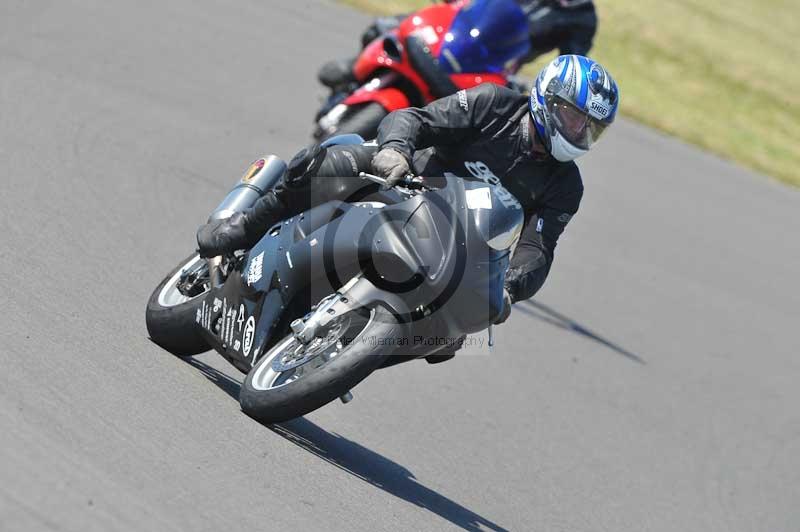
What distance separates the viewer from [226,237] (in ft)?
19.5

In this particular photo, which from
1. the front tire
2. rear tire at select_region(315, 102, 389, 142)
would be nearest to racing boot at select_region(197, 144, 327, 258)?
the front tire

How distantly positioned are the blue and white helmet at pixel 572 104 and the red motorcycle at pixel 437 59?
9.45ft

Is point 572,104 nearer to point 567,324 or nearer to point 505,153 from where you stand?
point 505,153

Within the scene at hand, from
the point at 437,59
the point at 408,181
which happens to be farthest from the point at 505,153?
the point at 437,59

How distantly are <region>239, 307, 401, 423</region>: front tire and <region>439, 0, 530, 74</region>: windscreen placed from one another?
154 inches

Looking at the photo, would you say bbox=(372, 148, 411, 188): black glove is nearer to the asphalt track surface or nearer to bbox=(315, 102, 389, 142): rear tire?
the asphalt track surface

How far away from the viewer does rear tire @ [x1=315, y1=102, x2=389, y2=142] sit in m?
8.69

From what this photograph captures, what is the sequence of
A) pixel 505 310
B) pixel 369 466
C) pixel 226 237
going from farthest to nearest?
Answer: pixel 226 237, pixel 369 466, pixel 505 310

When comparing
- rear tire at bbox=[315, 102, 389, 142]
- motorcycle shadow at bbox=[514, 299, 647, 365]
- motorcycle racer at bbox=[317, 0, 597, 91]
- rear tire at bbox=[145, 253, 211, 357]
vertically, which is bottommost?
motorcycle shadow at bbox=[514, 299, 647, 365]

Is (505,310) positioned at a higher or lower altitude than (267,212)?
lower

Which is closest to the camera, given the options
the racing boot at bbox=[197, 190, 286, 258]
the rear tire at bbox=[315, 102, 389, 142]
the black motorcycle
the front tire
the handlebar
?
the front tire

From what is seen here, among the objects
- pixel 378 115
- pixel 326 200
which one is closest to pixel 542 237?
pixel 326 200

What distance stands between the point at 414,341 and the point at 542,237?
1.07m

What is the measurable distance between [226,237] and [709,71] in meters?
16.6
